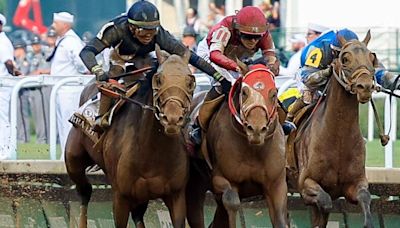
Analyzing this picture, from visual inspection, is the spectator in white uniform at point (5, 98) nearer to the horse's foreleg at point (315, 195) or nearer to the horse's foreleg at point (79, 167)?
the horse's foreleg at point (79, 167)

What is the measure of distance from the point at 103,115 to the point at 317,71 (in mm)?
1888

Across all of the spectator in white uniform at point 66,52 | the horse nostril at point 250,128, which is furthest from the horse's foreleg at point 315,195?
the spectator in white uniform at point 66,52

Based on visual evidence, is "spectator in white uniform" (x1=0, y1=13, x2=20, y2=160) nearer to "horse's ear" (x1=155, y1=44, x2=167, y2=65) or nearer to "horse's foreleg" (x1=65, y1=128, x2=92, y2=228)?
"horse's foreleg" (x1=65, y1=128, x2=92, y2=228)

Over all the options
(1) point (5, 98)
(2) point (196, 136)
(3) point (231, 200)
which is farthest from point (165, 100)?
(1) point (5, 98)

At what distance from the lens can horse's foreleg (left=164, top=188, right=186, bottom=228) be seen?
11.1 metres

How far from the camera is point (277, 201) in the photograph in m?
10.9

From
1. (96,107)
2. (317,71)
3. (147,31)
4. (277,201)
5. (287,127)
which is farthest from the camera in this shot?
(317,71)

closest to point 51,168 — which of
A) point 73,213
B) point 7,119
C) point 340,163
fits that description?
point 73,213

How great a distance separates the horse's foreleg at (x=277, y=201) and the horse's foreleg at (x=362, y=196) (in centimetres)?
65

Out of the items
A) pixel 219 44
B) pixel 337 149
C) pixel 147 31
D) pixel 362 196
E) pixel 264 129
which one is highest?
pixel 147 31

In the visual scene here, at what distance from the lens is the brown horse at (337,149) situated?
37.0 ft

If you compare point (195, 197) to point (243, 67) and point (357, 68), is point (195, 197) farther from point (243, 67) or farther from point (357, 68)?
point (357, 68)

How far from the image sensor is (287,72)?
18.8 m

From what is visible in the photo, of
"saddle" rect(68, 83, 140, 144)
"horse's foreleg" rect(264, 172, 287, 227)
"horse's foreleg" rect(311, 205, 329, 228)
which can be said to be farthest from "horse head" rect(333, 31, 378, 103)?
"saddle" rect(68, 83, 140, 144)
